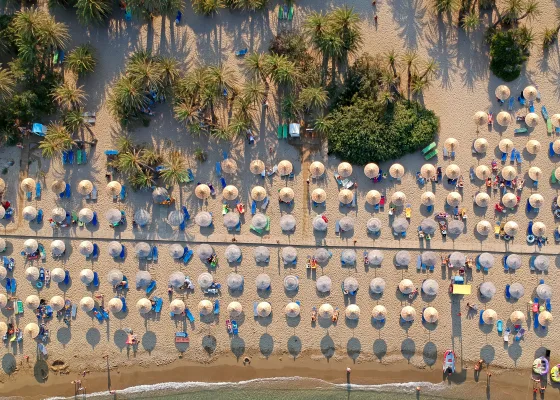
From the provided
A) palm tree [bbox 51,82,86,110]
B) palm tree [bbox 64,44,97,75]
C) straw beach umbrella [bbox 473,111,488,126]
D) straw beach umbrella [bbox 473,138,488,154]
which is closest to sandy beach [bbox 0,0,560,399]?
straw beach umbrella [bbox 473,111,488,126]

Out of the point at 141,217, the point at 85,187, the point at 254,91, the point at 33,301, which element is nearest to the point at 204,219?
the point at 141,217

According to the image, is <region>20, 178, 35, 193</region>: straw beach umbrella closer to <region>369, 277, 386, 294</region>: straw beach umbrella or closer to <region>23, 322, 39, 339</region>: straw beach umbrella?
<region>23, 322, 39, 339</region>: straw beach umbrella

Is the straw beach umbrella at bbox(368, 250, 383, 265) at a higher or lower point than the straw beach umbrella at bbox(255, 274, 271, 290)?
higher

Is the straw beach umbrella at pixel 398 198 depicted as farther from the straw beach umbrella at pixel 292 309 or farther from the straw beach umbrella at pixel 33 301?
the straw beach umbrella at pixel 33 301

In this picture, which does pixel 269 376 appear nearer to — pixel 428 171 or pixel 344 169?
pixel 344 169

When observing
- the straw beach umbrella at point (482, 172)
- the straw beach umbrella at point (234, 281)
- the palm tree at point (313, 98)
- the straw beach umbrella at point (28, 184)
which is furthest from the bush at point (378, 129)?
the straw beach umbrella at point (28, 184)

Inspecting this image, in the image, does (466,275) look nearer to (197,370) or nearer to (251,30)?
(197,370)

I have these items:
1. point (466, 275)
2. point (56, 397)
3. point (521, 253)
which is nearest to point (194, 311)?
point (56, 397)
